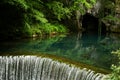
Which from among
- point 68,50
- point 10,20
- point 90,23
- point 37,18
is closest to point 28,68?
point 68,50

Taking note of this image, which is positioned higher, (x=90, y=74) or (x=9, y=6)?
(x=9, y=6)

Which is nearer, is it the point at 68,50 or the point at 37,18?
the point at 68,50

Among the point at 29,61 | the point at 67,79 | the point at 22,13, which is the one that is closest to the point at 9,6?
the point at 22,13

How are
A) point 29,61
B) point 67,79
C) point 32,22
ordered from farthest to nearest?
point 32,22, point 29,61, point 67,79

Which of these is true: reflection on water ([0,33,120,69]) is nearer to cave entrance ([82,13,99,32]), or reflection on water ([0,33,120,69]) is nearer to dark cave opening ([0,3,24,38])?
dark cave opening ([0,3,24,38])

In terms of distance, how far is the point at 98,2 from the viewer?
30688 mm

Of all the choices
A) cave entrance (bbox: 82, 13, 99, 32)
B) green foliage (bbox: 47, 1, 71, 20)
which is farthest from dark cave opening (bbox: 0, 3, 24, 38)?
cave entrance (bbox: 82, 13, 99, 32)

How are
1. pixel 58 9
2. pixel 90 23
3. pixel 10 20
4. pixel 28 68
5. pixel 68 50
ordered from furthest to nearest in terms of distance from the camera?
pixel 90 23
pixel 58 9
pixel 10 20
pixel 68 50
pixel 28 68

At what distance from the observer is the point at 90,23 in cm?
3275

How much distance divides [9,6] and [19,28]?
1501 millimetres

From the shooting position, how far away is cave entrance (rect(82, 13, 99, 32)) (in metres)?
31.7

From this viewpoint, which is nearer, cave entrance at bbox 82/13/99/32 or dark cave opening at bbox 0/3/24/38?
dark cave opening at bbox 0/3/24/38

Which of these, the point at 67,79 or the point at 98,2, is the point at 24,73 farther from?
the point at 98,2

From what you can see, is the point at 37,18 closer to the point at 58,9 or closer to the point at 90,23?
the point at 58,9
